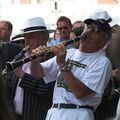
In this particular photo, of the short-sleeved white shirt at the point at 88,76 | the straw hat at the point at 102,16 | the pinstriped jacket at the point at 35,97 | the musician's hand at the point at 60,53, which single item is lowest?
the pinstriped jacket at the point at 35,97

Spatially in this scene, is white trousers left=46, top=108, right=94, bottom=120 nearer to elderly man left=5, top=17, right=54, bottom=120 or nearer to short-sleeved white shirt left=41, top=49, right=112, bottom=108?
short-sleeved white shirt left=41, top=49, right=112, bottom=108

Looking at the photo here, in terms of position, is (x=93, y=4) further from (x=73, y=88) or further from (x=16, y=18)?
(x=73, y=88)

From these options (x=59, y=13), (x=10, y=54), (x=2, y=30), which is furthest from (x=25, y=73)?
(x=59, y=13)

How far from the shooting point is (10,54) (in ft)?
13.8

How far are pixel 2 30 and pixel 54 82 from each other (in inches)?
108

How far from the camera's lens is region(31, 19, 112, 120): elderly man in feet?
10.00

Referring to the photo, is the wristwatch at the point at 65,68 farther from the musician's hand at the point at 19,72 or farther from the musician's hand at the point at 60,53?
the musician's hand at the point at 19,72

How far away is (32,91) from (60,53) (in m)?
0.69

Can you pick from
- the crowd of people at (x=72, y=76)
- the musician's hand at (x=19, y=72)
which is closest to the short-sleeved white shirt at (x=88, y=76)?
the crowd of people at (x=72, y=76)

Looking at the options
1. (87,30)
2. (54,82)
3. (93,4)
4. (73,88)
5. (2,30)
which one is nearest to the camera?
(73,88)

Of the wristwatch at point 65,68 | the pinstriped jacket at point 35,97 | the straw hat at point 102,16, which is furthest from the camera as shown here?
the pinstriped jacket at point 35,97

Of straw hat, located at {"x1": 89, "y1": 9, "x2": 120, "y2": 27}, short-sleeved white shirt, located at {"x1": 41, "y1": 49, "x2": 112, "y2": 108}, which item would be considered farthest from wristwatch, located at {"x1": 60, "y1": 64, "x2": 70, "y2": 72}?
straw hat, located at {"x1": 89, "y1": 9, "x2": 120, "y2": 27}

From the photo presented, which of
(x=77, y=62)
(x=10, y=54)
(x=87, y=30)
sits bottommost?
(x=10, y=54)

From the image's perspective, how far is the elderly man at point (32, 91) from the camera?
3.62m
